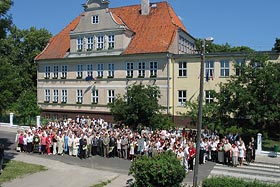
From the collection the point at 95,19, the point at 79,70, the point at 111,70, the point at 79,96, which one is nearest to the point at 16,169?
the point at 111,70

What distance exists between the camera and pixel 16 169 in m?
19.3

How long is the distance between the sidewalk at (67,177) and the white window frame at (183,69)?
19551mm

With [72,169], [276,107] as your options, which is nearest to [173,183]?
[72,169]

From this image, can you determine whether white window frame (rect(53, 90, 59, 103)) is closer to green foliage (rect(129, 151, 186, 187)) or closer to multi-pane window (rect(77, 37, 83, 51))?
multi-pane window (rect(77, 37, 83, 51))

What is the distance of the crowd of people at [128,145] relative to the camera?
20.8 m

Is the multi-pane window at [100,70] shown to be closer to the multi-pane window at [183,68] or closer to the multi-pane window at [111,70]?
the multi-pane window at [111,70]

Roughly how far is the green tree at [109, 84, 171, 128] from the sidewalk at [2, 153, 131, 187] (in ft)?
32.9

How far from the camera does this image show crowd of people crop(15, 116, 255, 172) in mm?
20750

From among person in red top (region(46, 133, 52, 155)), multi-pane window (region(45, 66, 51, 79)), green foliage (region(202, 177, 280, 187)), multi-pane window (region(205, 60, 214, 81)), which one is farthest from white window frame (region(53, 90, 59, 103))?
green foliage (region(202, 177, 280, 187))

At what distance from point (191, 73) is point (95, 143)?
55.1 feet

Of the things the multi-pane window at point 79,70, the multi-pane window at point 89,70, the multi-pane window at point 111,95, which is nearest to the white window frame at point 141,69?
the multi-pane window at point 111,95

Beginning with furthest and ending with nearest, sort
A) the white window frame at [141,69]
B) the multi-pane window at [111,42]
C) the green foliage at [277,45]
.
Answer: the multi-pane window at [111,42] → the white window frame at [141,69] → the green foliage at [277,45]

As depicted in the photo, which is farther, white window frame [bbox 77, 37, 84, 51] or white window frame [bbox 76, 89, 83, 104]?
white window frame [bbox 76, 89, 83, 104]

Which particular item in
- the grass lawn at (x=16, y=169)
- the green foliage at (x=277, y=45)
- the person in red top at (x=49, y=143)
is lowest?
the grass lawn at (x=16, y=169)
